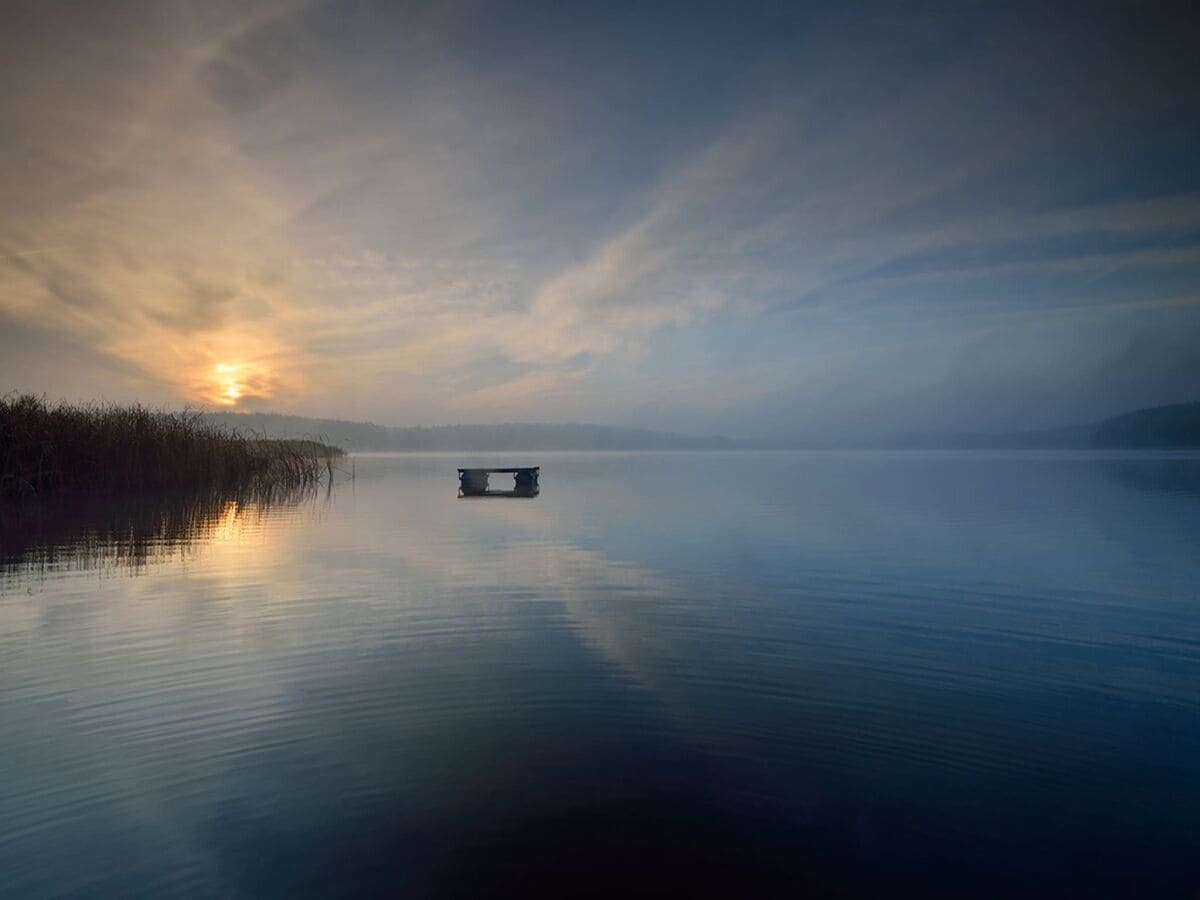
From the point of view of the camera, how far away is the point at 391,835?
189 inches

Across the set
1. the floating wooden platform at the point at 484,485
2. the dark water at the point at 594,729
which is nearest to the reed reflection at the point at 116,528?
the dark water at the point at 594,729

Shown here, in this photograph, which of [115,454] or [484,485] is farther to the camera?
[484,485]

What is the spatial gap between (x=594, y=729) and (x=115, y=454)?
101 ft

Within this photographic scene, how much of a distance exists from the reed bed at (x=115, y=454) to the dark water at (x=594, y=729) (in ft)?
43.7

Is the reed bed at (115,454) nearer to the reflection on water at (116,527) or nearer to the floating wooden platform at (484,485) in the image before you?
the reflection on water at (116,527)

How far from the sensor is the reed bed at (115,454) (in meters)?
25.6

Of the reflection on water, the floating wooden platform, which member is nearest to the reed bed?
the reflection on water

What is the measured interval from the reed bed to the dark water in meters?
13.3

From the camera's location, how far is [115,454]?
29500 mm

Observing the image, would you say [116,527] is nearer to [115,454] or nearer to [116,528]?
[116,528]

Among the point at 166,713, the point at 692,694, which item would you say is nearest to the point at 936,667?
the point at 692,694

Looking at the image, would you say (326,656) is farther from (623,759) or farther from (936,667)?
(936,667)

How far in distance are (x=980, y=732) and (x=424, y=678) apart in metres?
5.74

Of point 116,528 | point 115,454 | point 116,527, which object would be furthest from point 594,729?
point 115,454
